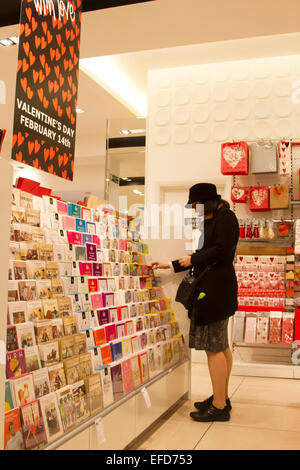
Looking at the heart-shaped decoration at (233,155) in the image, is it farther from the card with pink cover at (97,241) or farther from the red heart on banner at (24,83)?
the red heart on banner at (24,83)

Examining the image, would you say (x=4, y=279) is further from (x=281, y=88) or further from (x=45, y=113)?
(x=281, y=88)

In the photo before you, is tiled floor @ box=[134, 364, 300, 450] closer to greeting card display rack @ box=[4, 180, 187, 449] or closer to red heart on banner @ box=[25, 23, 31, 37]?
greeting card display rack @ box=[4, 180, 187, 449]

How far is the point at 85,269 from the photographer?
2.63 meters

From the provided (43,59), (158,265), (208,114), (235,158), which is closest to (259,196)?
(235,158)

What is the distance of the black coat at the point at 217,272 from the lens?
326 centimetres

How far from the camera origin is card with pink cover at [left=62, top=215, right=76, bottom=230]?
2596mm

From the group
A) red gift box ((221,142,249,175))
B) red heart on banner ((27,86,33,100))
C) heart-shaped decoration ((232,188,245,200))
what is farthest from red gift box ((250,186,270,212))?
red heart on banner ((27,86,33,100))

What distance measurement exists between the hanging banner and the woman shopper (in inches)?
44.5

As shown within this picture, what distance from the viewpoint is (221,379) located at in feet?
10.8

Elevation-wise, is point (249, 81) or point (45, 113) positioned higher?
point (249, 81)

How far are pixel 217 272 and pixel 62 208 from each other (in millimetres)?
1199

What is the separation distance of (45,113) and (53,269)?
733 millimetres

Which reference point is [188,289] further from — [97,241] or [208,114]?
[208,114]
